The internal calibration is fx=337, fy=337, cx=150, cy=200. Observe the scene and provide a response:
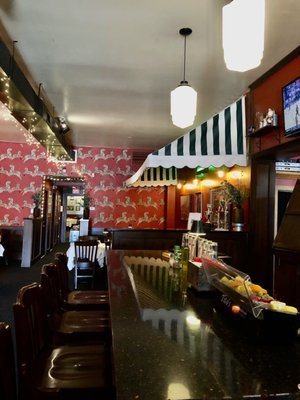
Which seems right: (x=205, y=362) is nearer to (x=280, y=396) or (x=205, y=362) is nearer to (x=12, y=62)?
(x=280, y=396)

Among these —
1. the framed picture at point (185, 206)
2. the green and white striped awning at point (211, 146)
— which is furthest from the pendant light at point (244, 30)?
the framed picture at point (185, 206)

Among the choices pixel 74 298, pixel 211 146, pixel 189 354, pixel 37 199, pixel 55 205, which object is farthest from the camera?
pixel 55 205

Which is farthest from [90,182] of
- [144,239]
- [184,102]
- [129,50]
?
[184,102]

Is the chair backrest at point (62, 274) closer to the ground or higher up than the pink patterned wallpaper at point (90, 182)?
closer to the ground

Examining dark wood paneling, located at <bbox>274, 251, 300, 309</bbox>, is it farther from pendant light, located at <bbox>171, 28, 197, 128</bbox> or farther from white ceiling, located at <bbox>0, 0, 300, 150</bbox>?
white ceiling, located at <bbox>0, 0, 300, 150</bbox>

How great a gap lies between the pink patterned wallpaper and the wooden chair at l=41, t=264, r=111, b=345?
708 cm

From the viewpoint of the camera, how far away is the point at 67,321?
2.26m

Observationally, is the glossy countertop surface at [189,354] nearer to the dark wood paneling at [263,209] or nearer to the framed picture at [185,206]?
the dark wood paneling at [263,209]

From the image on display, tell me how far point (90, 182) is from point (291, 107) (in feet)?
21.5

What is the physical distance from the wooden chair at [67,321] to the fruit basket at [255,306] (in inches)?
34.3

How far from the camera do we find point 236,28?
1.95 metres

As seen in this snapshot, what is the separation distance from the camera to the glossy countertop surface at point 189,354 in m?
0.89

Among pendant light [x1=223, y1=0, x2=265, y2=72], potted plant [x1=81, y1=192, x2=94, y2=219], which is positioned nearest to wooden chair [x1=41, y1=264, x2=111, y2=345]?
pendant light [x1=223, y1=0, x2=265, y2=72]

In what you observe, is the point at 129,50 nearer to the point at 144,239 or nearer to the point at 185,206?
the point at 144,239
